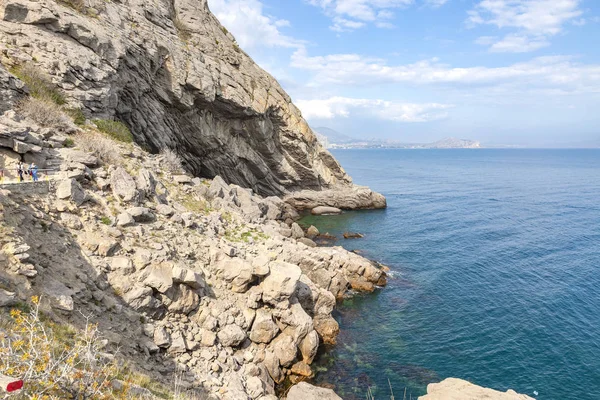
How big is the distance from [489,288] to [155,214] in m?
33.6

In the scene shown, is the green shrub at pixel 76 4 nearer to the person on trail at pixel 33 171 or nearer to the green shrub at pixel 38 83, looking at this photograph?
the green shrub at pixel 38 83

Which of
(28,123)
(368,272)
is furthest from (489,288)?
(28,123)

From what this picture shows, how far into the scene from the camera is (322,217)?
220 feet

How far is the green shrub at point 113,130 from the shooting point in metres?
30.6

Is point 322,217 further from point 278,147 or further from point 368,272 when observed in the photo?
point 368,272

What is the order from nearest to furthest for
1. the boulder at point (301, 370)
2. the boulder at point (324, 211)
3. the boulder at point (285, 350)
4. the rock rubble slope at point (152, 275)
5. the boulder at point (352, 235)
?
the rock rubble slope at point (152, 275), the boulder at point (285, 350), the boulder at point (301, 370), the boulder at point (352, 235), the boulder at point (324, 211)

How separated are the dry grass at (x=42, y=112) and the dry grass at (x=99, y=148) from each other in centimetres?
172

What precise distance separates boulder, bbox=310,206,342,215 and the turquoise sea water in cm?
389

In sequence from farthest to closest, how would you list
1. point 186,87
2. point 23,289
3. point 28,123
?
point 186,87 → point 28,123 → point 23,289

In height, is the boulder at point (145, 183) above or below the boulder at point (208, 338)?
above

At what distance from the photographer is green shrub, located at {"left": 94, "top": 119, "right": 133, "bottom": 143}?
101 ft

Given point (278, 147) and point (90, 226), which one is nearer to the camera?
point (90, 226)

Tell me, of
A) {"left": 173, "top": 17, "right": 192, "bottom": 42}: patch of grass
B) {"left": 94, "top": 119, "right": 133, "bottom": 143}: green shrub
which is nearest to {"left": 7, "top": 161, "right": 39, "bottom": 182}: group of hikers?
{"left": 94, "top": 119, "right": 133, "bottom": 143}: green shrub

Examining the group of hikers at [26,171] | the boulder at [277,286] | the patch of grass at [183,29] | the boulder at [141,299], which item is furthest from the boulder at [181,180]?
the patch of grass at [183,29]
